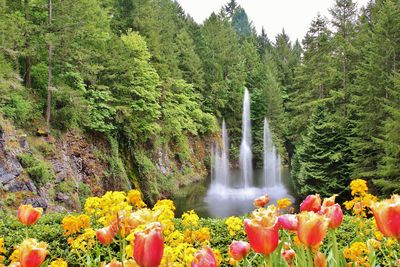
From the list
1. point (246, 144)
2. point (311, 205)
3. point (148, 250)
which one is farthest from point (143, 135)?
point (148, 250)

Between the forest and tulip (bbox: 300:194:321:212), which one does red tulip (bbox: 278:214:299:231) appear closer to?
the forest

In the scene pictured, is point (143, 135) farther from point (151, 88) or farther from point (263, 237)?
point (263, 237)

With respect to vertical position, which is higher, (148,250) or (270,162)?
(270,162)

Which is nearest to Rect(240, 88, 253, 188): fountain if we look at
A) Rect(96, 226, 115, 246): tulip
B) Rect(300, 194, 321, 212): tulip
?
Rect(300, 194, 321, 212): tulip

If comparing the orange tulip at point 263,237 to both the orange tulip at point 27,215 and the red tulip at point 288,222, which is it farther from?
the orange tulip at point 27,215

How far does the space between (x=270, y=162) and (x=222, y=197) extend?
1069cm

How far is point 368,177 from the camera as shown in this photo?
13.9 metres

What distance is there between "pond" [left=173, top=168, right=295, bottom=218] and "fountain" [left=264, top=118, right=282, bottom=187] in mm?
554

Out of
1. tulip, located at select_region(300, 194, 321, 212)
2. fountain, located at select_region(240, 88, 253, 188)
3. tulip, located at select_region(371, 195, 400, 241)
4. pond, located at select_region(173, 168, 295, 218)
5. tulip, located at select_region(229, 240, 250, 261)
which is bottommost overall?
pond, located at select_region(173, 168, 295, 218)

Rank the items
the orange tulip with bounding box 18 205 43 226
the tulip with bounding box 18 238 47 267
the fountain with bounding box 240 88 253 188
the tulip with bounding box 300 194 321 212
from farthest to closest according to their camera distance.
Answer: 1. the fountain with bounding box 240 88 253 188
2. the orange tulip with bounding box 18 205 43 226
3. the tulip with bounding box 300 194 321 212
4. the tulip with bounding box 18 238 47 267

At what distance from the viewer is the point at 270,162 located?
29.7 metres

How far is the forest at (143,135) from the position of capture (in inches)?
107

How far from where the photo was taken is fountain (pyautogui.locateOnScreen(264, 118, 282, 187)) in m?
25.4

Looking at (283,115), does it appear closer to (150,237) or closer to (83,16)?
(83,16)
